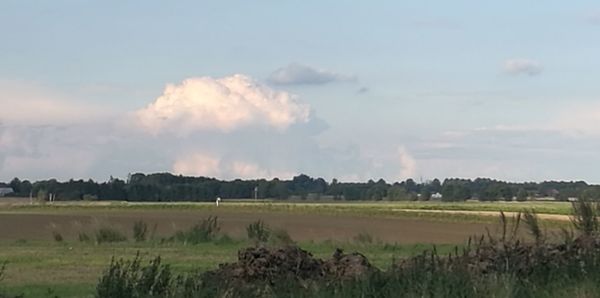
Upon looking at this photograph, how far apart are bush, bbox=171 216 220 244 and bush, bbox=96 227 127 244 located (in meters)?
2.03

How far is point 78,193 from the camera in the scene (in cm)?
14488

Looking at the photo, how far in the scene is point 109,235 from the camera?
39375mm

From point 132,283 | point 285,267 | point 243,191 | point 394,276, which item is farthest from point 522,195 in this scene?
point 132,283

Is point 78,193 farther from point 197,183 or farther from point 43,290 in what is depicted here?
point 43,290

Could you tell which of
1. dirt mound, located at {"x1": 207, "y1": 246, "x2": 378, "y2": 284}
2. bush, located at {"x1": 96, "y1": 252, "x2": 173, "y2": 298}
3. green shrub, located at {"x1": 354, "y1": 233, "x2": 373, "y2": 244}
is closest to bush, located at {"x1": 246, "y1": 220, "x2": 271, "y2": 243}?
green shrub, located at {"x1": 354, "y1": 233, "x2": 373, "y2": 244}

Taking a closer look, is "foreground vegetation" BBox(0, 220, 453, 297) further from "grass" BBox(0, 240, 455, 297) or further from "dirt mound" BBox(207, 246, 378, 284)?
"dirt mound" BBox(207, 246, 378, 284)

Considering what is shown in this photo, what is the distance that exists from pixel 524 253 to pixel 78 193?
13402 centimetres

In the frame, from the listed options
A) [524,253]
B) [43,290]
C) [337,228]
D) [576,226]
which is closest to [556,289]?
[524,253]

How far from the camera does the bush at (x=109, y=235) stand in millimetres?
39062

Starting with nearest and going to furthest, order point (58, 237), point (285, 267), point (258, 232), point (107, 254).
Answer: point (285, 267)
point (107, 254)
point (258, 232)
point (58, 237)

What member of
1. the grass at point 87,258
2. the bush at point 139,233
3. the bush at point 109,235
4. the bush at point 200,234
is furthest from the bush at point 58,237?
the bush at point 200,234

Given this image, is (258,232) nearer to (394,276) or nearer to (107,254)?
(107,254)

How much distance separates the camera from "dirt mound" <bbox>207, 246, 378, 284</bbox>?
1396cm

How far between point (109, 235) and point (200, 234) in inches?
133
